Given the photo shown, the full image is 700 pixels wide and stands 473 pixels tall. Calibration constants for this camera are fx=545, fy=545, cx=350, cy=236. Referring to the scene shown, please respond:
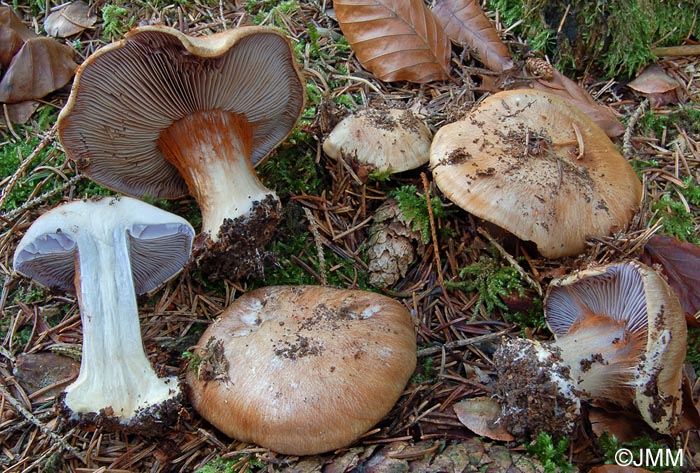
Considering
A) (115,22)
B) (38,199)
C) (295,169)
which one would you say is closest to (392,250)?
(295,169)

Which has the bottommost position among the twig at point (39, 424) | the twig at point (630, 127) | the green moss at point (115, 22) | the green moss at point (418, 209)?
the twig at point (39, 424)

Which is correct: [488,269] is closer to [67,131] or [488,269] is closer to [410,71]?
[410,71]

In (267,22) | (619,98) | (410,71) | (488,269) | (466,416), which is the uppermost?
(267,22)

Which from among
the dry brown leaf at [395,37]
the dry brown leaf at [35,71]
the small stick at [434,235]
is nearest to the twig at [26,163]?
the dry brown leaf at [35,71]

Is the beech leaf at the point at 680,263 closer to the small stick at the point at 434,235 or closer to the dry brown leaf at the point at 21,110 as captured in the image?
the small stick at the point at 434,235

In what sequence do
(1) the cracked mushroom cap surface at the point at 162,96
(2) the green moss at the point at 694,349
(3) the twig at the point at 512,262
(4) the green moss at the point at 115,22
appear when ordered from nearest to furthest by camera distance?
(1) the cracked mushroom cap surface at the point at 162,96 → (2) the green moss at the point at 694,349 → (3) the twig at the point at 512,262 → (4) the green moss at the point at 115,22

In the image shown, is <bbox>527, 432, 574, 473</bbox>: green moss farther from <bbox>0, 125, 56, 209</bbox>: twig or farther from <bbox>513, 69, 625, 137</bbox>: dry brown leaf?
<bbox>0, 125, 56, 209</bbox>: twig

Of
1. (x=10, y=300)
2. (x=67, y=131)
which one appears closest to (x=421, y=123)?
(x=67, y=131)
